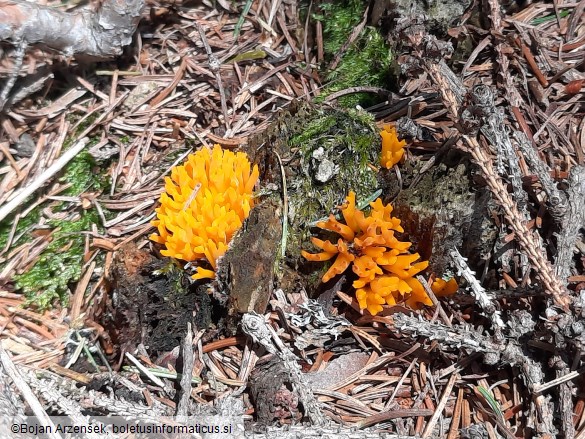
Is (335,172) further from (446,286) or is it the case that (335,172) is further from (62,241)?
(62,241)

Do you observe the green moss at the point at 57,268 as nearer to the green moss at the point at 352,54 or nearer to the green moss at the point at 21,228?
the green moss at the point at 21,228

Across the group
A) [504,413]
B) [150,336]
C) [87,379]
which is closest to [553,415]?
[504,413]

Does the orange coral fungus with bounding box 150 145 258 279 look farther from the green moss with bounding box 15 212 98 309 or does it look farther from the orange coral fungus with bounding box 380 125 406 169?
the orange coral fungus with bounding box 380 125 406 169

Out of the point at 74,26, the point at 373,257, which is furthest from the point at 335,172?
the point at 74,26

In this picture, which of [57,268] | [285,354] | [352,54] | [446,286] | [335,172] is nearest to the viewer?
[285,354]

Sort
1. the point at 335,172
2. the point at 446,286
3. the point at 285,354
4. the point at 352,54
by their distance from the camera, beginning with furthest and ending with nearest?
1. the point at 352,54
2. the point at 335,172
3. the point at 446,286
4. the point at 285,354
